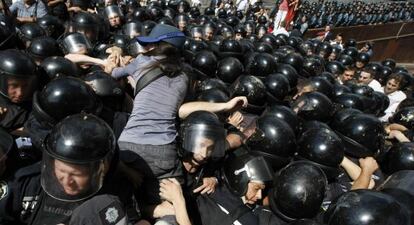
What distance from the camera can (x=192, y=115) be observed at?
12.3 ft

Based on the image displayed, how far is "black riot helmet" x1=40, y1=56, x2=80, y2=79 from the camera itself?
Result: 4.45m

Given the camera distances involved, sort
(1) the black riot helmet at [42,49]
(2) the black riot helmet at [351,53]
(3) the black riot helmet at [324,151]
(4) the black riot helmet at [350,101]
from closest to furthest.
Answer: (3) the black riot helmet at [324,151]
(1) the black riot helmet at [42,49]
(4) the black riot helmet at [350,101]
(2) the black riot helmet at [351,53]

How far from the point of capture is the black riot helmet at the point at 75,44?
5.53 meters

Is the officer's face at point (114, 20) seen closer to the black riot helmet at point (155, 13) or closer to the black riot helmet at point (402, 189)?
the black riot helmet at point (155, 13)

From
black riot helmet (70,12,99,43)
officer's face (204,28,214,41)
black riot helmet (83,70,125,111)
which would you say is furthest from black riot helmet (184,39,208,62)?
black riot helmet (83,70,125,111)

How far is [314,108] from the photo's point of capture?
5703 mm

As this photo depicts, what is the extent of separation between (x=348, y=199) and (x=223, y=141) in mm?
1202

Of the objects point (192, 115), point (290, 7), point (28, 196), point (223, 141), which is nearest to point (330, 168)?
point (223, 141)

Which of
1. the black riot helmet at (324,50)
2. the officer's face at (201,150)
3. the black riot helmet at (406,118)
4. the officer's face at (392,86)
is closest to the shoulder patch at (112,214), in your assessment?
the officer's face at (201,150)

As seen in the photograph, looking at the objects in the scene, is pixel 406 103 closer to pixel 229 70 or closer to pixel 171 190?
pixel 229 70

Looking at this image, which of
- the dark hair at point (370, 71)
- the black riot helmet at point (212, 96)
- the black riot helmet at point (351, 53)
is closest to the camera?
the black riot helmet at point (212, 96)

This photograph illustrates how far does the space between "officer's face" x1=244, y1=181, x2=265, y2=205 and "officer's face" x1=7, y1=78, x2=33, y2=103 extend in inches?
95.5

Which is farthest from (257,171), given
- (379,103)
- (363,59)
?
(363,59)

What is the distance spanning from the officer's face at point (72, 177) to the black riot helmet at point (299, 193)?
6.25 feet
